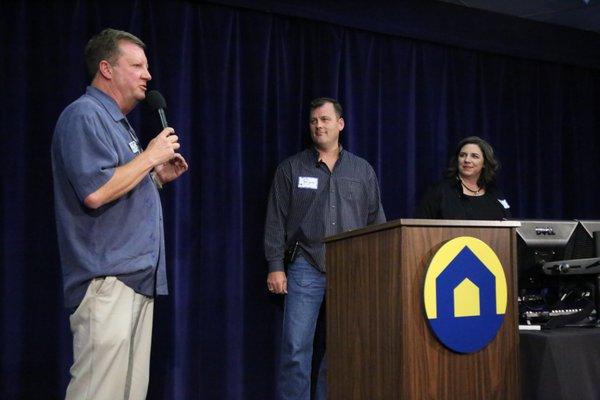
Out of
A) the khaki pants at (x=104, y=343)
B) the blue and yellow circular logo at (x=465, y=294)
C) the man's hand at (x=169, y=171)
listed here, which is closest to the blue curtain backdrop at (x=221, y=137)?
the man's hand at (x=169, y=171)

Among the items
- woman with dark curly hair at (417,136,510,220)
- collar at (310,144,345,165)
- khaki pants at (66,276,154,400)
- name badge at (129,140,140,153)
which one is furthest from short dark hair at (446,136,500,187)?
khaki pants at (66,276,154,400)

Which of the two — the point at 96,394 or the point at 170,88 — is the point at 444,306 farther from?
the point at 170,88

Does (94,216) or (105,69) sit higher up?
(105,69)

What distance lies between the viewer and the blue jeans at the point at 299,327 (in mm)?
3500

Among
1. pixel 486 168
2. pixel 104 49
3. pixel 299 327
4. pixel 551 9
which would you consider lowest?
pixel 299 327

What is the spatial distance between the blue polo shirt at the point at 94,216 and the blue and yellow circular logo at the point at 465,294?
937mm

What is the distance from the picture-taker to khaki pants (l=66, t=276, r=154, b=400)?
2.11m

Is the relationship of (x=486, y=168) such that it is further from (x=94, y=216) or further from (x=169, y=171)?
(x=94, y=216)

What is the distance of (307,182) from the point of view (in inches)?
147

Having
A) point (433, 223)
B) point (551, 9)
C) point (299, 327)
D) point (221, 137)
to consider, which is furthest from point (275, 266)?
point (551, 9)

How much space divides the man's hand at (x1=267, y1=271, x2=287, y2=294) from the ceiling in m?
2.36

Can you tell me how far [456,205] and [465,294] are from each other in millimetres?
1911

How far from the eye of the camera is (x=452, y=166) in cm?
418

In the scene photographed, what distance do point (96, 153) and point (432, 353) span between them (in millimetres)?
1221
